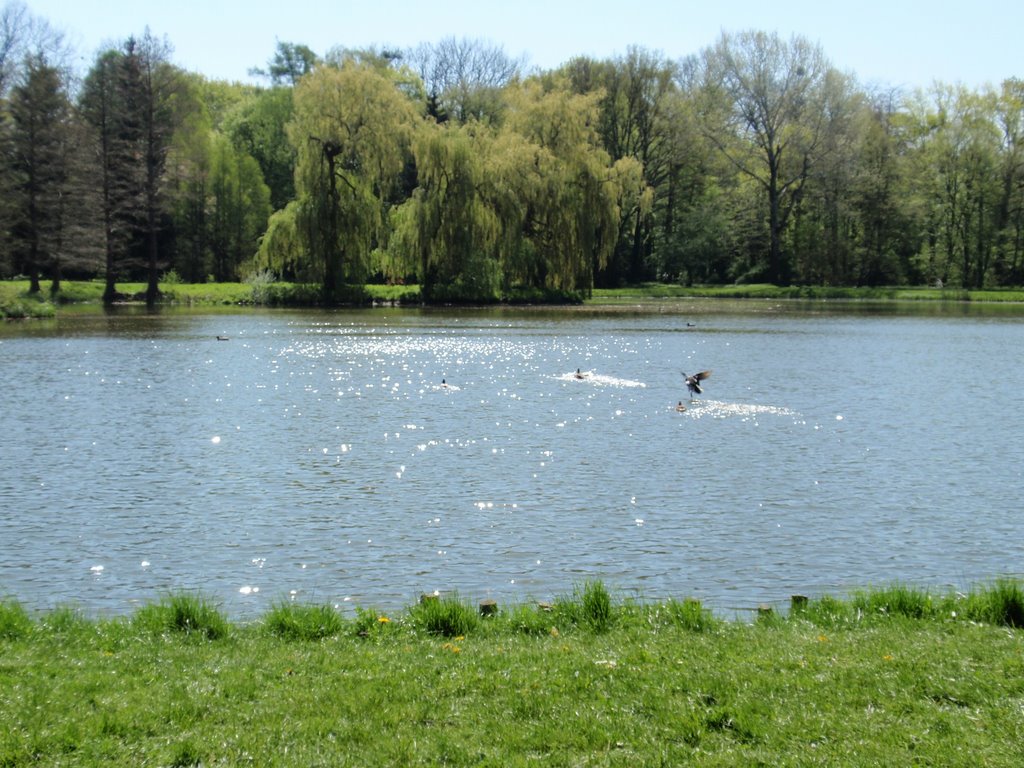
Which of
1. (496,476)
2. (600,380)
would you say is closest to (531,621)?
(496,476)

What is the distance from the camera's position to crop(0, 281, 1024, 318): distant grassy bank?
59375mm

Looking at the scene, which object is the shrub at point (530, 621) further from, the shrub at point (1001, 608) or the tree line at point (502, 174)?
the tree line at point (502, 174)

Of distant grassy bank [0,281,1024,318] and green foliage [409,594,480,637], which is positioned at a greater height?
distant grassy bank [0,281,1024,318]

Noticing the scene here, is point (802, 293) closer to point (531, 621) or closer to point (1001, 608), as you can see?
point (1001, 608)

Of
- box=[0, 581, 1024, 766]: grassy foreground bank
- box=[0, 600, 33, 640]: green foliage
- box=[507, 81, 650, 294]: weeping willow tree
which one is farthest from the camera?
box=[507, 81, 650, 294]: weeping willow tree

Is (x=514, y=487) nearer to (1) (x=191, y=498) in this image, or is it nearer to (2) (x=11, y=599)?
(1) (x=191, y=498)

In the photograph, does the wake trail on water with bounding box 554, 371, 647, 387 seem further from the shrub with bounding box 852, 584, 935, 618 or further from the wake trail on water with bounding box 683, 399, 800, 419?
the shrub with bounding box 852, 584, 935, 618

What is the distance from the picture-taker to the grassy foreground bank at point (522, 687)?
19.9 ft

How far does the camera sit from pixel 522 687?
7.06 meters

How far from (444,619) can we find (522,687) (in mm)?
1925

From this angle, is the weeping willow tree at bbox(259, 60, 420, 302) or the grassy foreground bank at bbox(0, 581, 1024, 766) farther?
the weeping willow tree at bbox(259, 60, 420, 302)

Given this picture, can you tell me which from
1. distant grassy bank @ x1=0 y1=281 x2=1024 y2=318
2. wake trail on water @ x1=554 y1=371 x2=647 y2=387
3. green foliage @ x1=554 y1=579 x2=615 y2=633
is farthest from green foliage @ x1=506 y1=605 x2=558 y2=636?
A: distant grassy bank @ x1=0 y1=281 x2=1024 y2=318

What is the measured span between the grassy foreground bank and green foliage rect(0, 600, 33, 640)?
0.02 m

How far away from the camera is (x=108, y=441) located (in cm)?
2066
